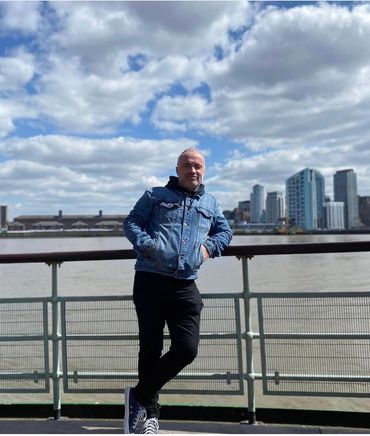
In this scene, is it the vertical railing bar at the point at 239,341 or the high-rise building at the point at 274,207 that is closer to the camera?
the vertical railing bar at the point at 239,341

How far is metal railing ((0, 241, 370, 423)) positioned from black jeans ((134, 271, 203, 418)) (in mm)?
461

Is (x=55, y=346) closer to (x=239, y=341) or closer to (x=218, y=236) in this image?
(x=239, y=341)

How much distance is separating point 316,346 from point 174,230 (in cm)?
195

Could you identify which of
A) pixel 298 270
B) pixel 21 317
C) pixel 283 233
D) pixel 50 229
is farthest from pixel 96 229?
pixel 21 317

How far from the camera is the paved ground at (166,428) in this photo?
11.1 ft

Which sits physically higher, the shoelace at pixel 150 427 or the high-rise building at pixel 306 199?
the high-rise building at pixel 306 199

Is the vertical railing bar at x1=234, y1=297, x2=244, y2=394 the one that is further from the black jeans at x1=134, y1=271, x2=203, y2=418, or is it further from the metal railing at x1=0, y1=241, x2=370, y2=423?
the black jeans at x1=134, y1=271, x2=203, y2=418

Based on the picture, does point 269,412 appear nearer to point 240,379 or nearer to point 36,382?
point 240,379

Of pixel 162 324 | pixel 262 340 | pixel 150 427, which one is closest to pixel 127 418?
pixel 150 427

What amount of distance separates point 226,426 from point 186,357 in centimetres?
73

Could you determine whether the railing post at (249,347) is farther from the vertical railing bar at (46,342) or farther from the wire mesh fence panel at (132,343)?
the vertical railing bar at (46,342)

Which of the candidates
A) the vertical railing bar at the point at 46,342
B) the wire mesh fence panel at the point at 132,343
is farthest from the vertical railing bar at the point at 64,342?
the vertical railing bar at the point at 46,342

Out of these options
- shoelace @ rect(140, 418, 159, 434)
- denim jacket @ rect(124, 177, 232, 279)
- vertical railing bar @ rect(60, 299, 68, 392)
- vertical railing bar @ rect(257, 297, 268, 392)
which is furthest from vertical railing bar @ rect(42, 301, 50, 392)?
vertical railing bar @ rect(257, 297, 268, 392)

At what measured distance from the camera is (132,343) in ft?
13.7
